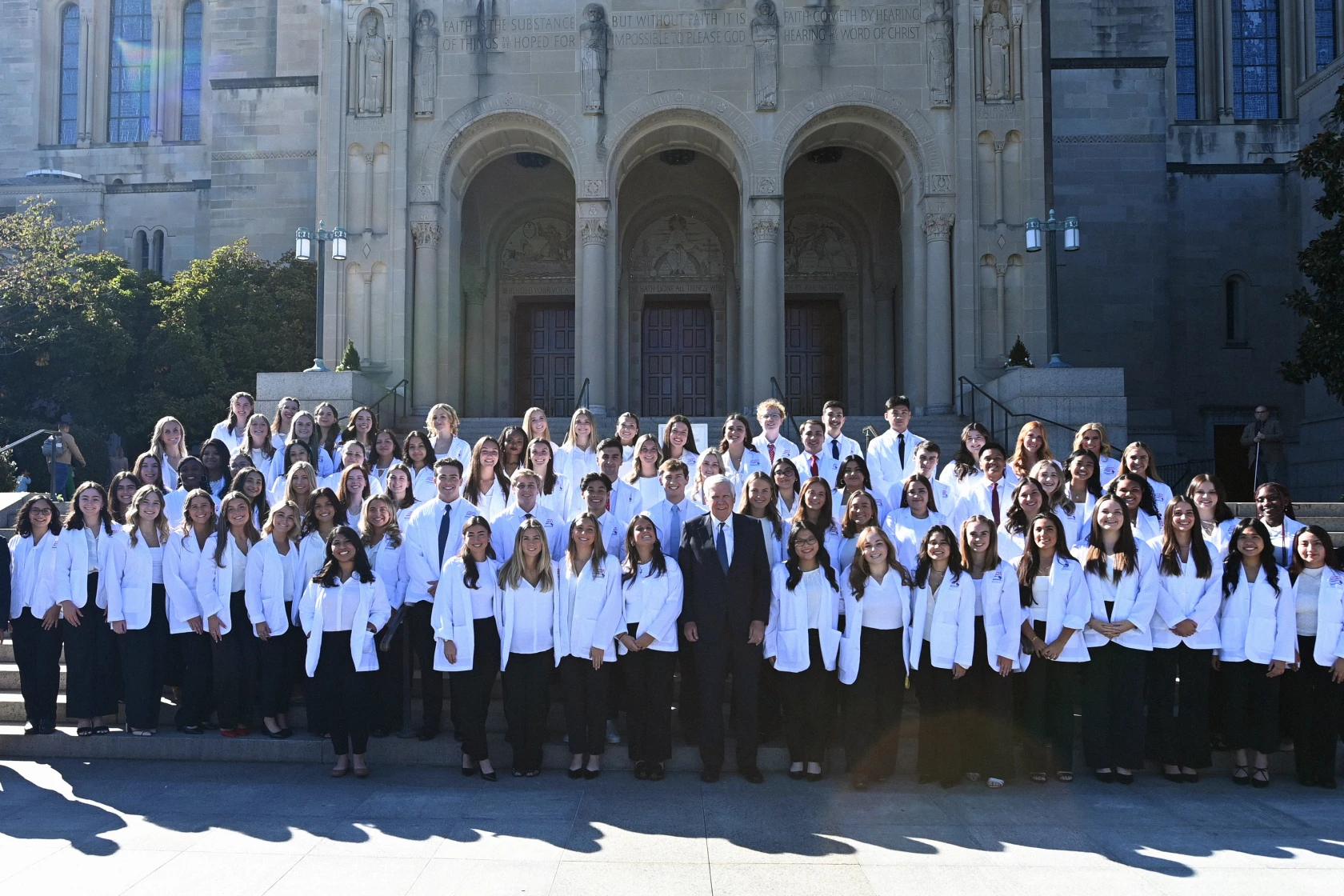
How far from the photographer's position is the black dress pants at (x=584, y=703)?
7.34 metres

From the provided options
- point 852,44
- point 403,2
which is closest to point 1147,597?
point 852,44

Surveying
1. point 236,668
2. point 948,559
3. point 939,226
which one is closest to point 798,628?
point 948,559

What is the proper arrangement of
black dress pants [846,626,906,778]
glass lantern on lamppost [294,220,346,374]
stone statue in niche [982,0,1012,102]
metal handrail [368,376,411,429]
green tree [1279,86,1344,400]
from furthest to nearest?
stone statue in niche [982,0,1012,102], metal handrail [368,376,411,429], glass lantern on lamppost [294,220,346,374], green tree [1279,86,1344,400], black dress pants [846,626,906,778]

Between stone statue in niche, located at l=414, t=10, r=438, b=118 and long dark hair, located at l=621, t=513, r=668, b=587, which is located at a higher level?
stone statue in niche, located at l=414, t=10, r=438, b=118

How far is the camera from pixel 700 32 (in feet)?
58.7

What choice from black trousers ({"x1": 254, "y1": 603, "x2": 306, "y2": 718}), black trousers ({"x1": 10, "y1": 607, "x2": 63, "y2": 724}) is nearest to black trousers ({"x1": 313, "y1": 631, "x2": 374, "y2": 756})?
black trousers ({"x1": 254, "y1": 603, "x2": 306, "y2": 718})

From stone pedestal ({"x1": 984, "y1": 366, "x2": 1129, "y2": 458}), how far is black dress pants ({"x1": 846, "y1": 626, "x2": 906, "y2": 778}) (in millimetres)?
8367

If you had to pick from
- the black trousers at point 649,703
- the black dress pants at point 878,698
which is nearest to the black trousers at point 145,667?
the black trousers at point 649,703

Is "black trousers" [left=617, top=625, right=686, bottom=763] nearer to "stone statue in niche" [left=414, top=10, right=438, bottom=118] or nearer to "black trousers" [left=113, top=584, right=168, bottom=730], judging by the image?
"black trousers" [left=113, top=584, right=168, bottom=730]

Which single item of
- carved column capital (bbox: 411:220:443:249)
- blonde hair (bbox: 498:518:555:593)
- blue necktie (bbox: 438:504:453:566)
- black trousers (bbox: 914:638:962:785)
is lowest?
black trousers (bbox: 914:638:962:785)

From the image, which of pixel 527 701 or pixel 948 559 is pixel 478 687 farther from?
pixel 948 559

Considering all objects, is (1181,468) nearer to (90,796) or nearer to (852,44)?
(852,44)

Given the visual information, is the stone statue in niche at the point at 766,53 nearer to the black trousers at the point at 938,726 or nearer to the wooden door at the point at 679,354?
the wooden door at the point at 679,354

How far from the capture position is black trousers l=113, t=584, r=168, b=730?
7973mm
